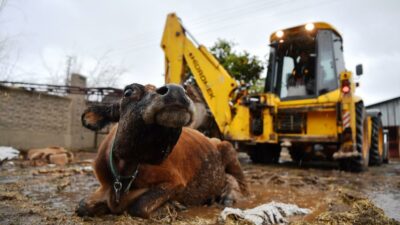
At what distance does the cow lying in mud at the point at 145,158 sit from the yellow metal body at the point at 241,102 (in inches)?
189

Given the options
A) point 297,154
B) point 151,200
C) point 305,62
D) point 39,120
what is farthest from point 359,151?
point 39,120

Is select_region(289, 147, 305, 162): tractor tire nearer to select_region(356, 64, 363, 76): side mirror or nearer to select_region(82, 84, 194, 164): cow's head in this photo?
select_region(356, 64, 363, 76): side mirror

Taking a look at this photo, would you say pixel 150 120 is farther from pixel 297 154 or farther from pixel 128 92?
pixel 297 154

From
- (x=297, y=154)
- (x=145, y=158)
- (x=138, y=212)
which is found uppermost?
(x=145, y=158)

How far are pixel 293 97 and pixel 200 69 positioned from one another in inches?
103

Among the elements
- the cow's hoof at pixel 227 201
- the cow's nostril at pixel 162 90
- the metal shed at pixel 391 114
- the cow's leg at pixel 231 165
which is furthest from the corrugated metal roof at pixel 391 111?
the cow's nostril at pixel 162 90

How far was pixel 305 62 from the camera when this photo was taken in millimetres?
8289

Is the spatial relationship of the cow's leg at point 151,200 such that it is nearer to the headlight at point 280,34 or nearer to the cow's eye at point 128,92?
the cow's eye at point 128,92

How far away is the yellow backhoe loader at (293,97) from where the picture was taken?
727 centimetres

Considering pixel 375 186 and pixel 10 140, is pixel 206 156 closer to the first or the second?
pixel 375 186

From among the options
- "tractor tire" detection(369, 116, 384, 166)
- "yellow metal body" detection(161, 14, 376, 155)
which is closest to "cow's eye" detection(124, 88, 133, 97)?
"yellow metal body" detection(161, 14, 376, 155)

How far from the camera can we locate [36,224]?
2.46 m

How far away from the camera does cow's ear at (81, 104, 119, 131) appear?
2.89 meters

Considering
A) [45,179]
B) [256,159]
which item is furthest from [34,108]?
[256,159]
